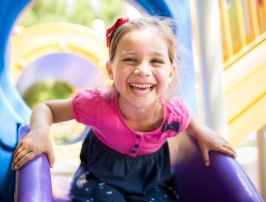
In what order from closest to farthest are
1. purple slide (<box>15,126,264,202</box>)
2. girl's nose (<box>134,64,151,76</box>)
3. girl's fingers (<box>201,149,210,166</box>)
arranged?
purple slide (<box>15,126,264,202</box>), girl's nose (<box>134,64,151,76</box>), girl's fingers (<box>201,149,210,166</box>)

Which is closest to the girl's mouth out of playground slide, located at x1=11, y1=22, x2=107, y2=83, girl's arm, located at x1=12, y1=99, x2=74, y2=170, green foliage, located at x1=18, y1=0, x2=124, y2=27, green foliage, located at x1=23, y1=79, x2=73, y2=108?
girl's arm, located at x1=12, y1=99, x2=74, y2=170

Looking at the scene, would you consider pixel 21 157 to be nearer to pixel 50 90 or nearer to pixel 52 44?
pixel 52 44

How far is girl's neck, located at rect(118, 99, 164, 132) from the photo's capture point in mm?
958

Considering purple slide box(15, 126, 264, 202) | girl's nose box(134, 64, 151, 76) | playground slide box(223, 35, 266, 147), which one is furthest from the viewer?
playground slide box(223, 35, 266, 147)

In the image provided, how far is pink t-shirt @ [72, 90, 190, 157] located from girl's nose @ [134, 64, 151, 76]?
0.44 feet

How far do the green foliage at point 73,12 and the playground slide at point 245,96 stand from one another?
7.08ft

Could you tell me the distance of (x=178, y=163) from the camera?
3.52 feet

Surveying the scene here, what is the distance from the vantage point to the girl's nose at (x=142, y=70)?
2.77 feet

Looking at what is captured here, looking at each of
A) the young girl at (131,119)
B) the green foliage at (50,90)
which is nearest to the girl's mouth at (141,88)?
the young girl at (131,119)

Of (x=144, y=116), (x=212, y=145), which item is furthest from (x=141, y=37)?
(x=212, y=145)

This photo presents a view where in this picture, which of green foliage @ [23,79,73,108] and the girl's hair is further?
green foliage @ [23,79,73,108]

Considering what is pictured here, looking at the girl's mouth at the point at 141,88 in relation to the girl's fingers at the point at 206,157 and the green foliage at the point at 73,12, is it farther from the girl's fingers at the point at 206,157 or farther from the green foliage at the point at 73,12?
the green foliage at the point at 73,12

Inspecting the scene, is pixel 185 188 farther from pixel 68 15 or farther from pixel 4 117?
pixel 68 15

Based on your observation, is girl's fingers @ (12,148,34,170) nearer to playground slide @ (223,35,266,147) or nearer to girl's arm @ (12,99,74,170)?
girl's arm @ (12,99,74,170)
